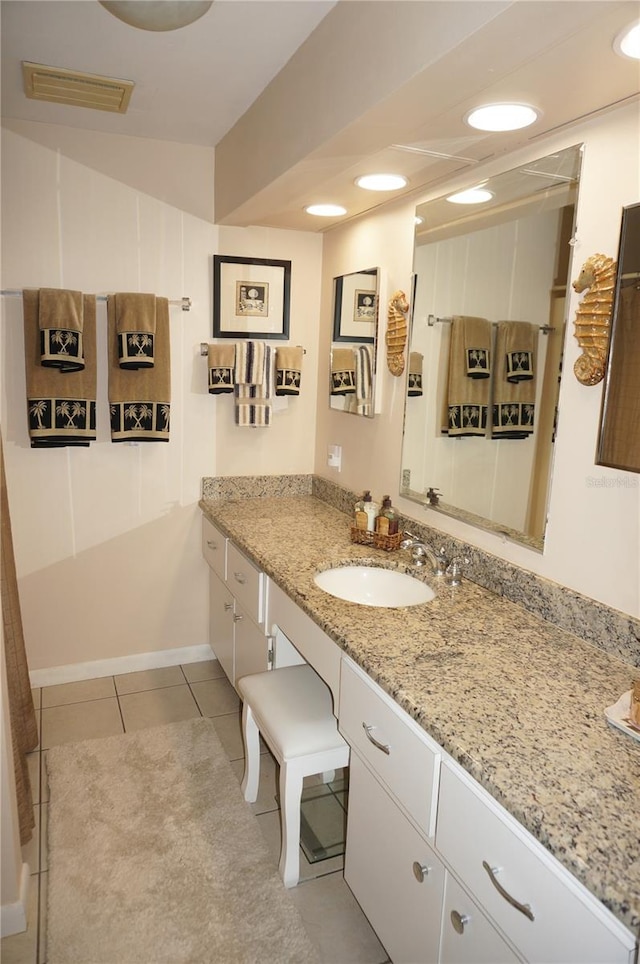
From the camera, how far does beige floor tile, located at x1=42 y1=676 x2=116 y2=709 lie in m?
2.82

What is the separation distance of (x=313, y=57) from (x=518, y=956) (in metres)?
2.13

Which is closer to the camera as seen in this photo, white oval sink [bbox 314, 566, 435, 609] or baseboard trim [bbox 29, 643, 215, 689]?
white oval sink [bbox 314, 566, 435, 609]

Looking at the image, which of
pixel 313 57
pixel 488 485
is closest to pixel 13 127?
pixel 313 57

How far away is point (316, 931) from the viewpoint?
1726 millimetres

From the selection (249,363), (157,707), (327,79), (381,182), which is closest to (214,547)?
(157,707)

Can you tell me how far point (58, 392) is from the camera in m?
2.57

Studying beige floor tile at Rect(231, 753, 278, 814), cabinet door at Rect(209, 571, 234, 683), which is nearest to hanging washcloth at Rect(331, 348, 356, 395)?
cabinet door at Rect(209, 571, 234, 683)

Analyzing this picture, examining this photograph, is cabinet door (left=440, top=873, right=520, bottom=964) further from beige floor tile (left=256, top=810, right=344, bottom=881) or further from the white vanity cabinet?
the white vanity cabinet

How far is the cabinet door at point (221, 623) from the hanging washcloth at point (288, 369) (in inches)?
36.3

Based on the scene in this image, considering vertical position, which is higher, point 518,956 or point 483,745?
point 483,745

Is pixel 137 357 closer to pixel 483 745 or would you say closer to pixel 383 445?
pixel 383 445

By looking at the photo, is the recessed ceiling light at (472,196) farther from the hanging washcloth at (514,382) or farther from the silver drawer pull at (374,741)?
the silver drawer pull at (374,741)

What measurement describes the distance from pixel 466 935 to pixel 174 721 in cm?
174

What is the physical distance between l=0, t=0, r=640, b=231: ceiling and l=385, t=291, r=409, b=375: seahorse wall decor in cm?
37
